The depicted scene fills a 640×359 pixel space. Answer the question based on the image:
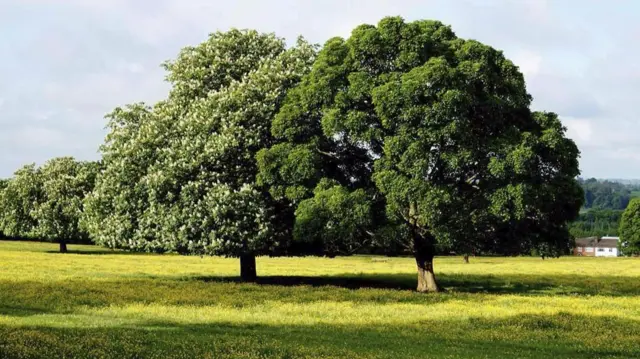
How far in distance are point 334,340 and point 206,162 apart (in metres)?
25.3

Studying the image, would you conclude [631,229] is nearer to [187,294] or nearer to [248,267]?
[248,267]

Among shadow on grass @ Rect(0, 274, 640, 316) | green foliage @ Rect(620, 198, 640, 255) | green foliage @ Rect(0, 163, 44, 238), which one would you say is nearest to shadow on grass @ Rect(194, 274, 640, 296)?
shadow on grass @ Rect(0, 274, 640, 316)

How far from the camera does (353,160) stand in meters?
48.2

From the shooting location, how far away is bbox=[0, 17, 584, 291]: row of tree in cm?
4194

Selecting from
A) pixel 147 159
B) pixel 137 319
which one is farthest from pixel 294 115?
pixel 137 319

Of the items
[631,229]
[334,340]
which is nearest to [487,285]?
[334,340]

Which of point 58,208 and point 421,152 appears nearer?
point 421,152

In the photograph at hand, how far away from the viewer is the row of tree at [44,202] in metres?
99.8

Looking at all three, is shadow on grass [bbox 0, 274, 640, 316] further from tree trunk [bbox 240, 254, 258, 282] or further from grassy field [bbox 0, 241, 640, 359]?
tree trunk [bbox 240, 254, 258, 282]

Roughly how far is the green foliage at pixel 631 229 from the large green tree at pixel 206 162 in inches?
4935

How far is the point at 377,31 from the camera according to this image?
45.4m

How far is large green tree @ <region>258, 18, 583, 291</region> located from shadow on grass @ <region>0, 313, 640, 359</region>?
11.9 metres

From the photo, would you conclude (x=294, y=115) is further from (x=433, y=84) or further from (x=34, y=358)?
(x=34, y=358)

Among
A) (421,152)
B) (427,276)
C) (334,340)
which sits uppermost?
(421,152)
